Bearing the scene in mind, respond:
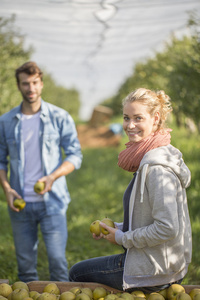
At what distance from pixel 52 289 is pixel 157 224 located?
0.72 meters

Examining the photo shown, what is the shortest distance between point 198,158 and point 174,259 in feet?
19.8

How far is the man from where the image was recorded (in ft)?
10.3

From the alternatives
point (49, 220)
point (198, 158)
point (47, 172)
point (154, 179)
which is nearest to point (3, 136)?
point (47, 172)

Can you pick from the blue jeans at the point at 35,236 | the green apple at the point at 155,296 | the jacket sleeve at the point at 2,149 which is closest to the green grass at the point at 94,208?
the blue jeans at the point at 35,236

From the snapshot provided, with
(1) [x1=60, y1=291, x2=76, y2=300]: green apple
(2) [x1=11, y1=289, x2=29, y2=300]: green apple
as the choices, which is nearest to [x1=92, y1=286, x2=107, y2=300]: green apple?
(1) [x1=60, y1=291, x2=76, y2=300]: green apple

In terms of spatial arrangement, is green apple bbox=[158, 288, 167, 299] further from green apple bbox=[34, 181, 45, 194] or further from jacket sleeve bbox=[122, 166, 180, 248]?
green apple bbox=[34, 181, 45, 194]

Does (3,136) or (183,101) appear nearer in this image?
(3,136)

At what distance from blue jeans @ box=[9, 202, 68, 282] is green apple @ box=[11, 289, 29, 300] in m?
1.09

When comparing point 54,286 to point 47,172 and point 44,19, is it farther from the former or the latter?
point 44,19

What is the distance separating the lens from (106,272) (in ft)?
7.18

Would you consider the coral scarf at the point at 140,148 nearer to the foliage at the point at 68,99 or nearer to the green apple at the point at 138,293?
the green apple at the point at 138,293

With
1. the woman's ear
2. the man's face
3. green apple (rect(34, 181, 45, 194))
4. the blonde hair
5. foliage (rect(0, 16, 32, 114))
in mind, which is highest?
foliage (rect(0, 16, 32, 114))

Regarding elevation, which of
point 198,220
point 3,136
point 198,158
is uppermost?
point 3,136

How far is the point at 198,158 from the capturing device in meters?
7.78
